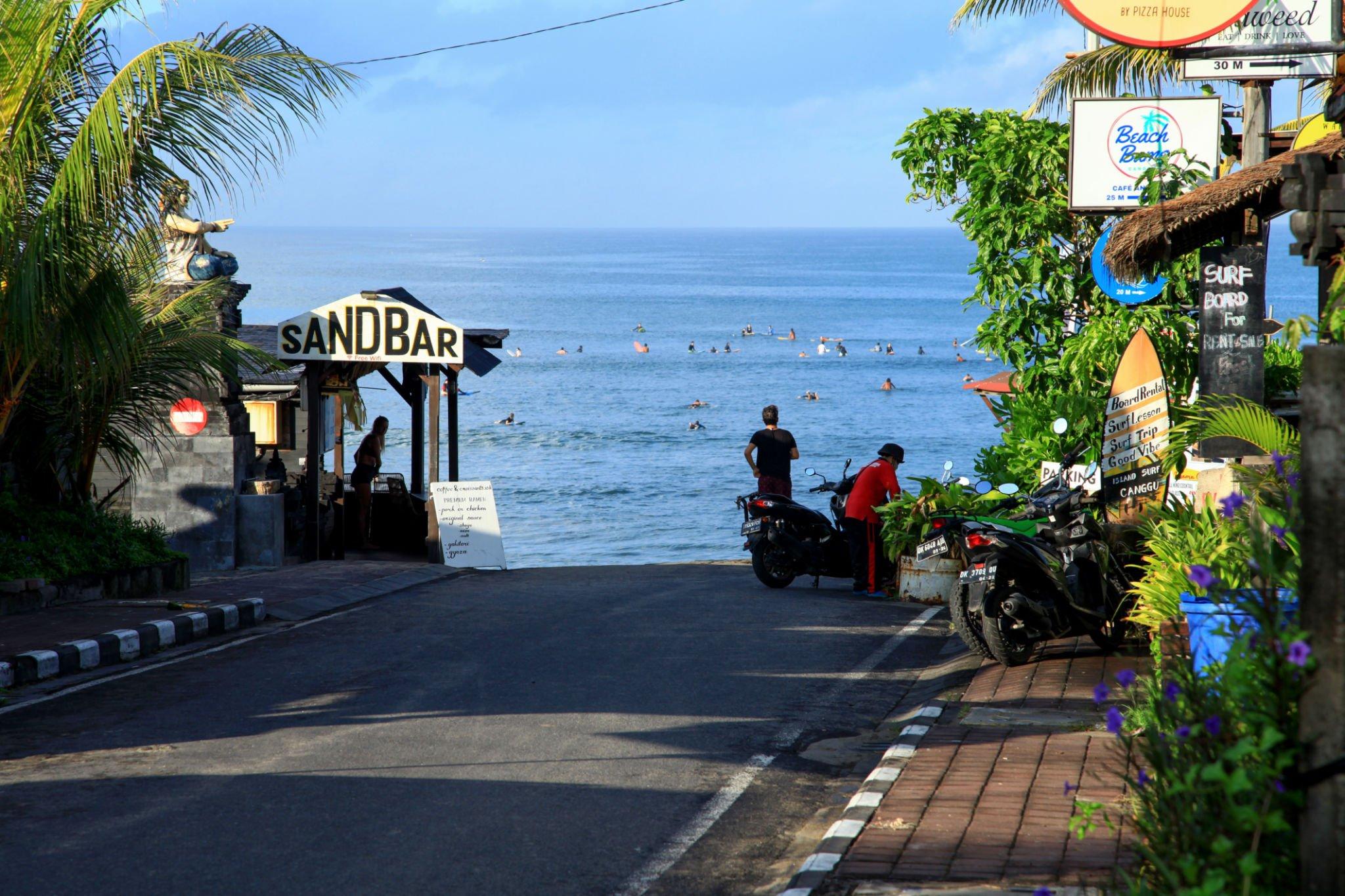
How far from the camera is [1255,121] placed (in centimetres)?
1220

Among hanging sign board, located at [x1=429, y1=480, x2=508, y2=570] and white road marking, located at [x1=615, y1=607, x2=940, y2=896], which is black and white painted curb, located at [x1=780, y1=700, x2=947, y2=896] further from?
hanging sign board, located at [x1=429, y1=480, x2=508, y2=570]

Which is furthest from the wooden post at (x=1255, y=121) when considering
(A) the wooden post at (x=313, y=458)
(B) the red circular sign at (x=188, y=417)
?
(B) the red circular sign at (x=188, y=417)

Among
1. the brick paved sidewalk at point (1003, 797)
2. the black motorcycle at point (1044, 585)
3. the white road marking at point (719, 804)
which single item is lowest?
the white road marking at point (719, 804)

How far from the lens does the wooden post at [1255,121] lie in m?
12.1

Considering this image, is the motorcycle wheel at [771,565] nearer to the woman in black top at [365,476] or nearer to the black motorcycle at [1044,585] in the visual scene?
the black motorcycle at [1044,585]

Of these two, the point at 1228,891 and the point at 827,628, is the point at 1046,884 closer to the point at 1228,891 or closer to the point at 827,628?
the point at 1228,891

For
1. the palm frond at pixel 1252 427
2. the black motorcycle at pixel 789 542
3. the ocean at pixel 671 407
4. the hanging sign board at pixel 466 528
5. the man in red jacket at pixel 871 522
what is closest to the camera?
the palm frond at pixel 1252 427

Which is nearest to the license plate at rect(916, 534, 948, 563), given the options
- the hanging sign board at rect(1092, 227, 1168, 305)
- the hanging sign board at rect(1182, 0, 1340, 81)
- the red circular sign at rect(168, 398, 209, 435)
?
the hanging sign board at rect(1092, 227, 1168, 305)

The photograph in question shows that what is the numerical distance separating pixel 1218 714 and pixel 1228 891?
0.58m

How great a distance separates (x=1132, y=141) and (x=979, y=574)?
5.89 meters

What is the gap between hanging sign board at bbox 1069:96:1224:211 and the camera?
12.9 metres

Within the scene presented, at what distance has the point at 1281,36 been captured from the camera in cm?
909

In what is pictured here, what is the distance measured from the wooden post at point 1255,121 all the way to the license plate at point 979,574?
5329mm

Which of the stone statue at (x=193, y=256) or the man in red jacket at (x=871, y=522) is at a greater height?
the stone statue at (x=193, y=256)
